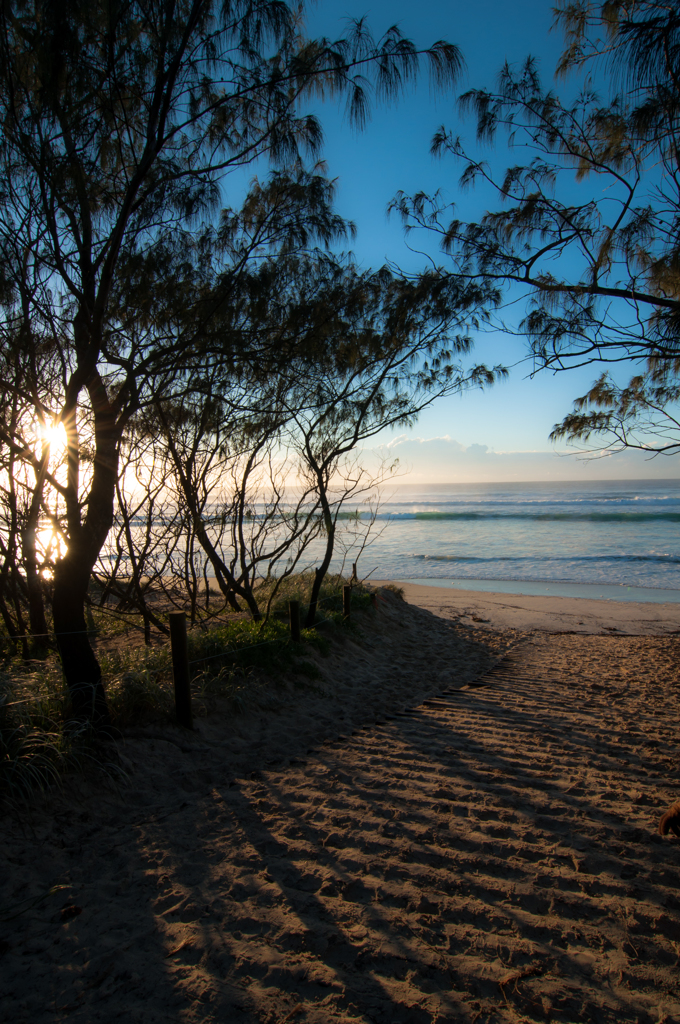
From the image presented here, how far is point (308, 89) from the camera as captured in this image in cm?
407

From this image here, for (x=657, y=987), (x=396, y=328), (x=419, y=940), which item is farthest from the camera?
(x=396, y=328)

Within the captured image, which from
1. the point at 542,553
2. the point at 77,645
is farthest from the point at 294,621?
the point at 542,553

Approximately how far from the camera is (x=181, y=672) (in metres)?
4.62

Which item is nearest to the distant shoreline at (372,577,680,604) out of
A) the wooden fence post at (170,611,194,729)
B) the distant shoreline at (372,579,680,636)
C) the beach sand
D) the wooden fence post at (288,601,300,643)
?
the distant shoreline at (372,579,680,636)

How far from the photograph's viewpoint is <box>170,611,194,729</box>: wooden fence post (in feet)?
15.0

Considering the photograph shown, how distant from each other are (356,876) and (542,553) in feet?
66.1

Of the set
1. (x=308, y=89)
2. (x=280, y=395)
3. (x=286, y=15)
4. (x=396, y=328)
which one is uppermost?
(x=286, y=15)

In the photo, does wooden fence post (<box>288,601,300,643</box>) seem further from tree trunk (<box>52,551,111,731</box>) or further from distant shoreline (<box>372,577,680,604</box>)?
distant shoreline (<box>372,577,680,604</box>)

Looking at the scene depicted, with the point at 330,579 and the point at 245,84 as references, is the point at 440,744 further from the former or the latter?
the point at 330,579

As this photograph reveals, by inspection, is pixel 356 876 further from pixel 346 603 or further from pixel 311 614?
pixel 346 603

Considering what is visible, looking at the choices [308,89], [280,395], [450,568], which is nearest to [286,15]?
[308,89]

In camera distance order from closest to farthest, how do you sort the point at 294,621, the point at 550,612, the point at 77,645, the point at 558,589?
the point at 77,645
the point at 294,621
the point at 550,612
the point at 558,589

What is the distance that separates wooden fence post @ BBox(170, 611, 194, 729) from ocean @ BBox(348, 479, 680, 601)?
4.82 m

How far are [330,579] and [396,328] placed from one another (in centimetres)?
554
